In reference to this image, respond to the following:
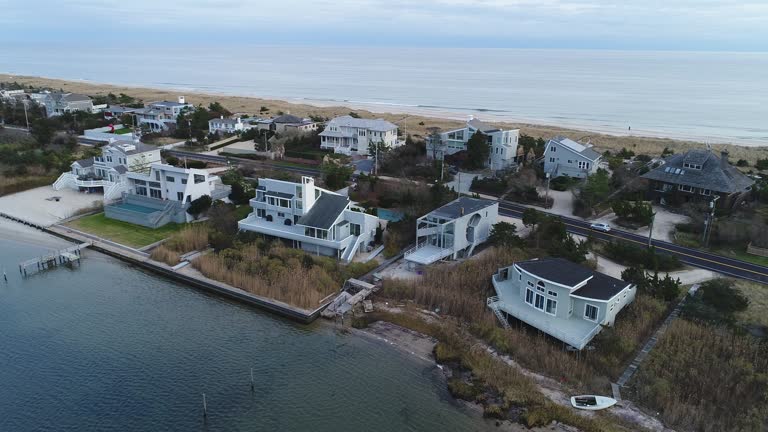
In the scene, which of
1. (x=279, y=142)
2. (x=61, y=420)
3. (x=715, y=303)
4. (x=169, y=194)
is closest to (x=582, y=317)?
(x=715, y=303)

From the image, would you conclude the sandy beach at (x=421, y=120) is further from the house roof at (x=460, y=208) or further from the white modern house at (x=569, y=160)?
the house roof at (x=460, y=208)

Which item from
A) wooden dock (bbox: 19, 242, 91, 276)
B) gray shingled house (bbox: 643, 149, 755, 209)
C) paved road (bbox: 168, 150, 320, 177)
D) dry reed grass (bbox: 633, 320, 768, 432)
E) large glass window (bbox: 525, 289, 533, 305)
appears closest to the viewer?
dry reed grass (bbox: 633, 320, 768, 432)

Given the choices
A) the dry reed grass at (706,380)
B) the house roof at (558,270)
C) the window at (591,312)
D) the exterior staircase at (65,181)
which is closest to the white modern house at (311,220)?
the house roof at (558,270)

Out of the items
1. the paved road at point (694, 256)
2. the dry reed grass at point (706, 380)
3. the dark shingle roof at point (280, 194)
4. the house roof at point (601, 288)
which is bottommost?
the dry reed grass at point (706, 380)

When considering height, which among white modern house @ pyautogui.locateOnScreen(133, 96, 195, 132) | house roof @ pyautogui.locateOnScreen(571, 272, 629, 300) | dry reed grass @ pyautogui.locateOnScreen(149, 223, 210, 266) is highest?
white modern house @ pyautogui.locateOnScreen(133, 96, 195, 132)

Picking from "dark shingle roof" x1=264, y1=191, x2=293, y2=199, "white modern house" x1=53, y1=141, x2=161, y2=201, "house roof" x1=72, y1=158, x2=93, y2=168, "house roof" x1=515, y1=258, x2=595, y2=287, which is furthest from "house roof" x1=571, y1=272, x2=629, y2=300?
"house roof" x1=72, y1=158, x2=93, y2=168

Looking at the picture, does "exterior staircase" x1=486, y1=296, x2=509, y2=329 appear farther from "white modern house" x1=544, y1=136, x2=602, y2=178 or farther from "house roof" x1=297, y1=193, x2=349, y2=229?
"white modern house" x1=544, y1=136, x2=602, y2=178

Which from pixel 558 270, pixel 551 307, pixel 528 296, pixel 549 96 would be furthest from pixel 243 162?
pixel 549 96
